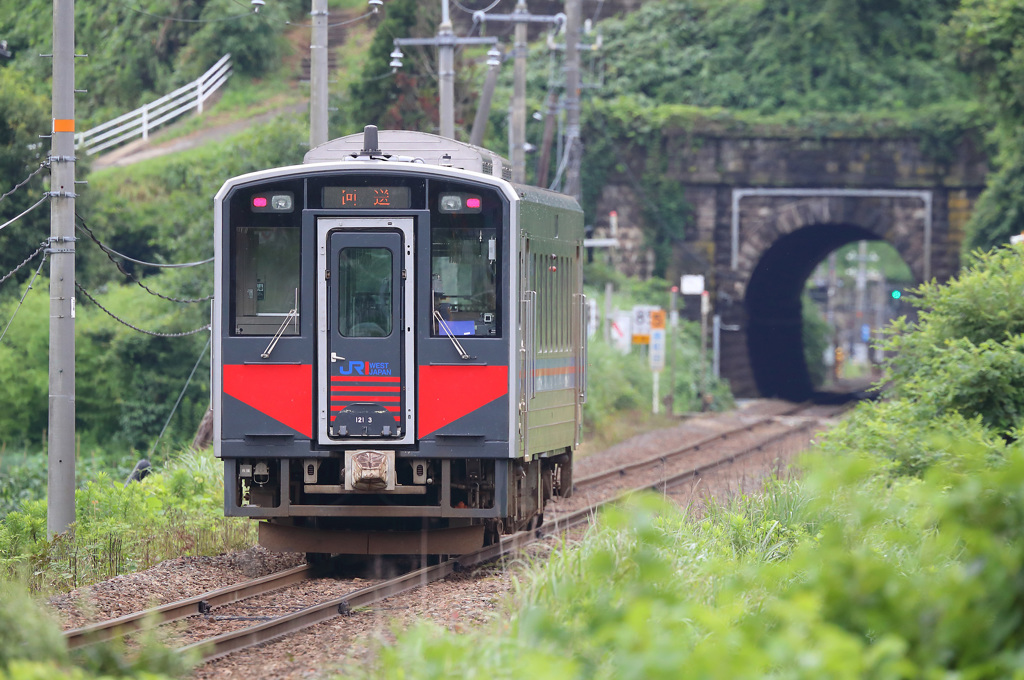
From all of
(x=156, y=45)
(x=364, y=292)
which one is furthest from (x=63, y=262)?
Answer: (x=156, y=45)

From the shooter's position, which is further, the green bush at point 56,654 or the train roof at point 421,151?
the train roof at point 421,151

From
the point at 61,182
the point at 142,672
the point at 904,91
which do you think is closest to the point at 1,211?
the point at 61,182

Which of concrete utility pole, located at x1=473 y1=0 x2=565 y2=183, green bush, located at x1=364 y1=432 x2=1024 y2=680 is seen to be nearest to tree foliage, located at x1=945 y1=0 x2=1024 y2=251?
concrete utility pole, located at x1=473 y1=0 x2=565 y2=183

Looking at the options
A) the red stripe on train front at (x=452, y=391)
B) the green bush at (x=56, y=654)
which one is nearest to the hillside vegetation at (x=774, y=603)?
the green bush at (x=56, y=654)

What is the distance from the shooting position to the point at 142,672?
18.3ft

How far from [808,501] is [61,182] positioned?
7.55 m

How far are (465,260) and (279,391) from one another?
1.77 metres

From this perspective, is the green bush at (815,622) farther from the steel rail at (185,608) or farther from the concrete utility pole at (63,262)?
the concrete utility pole at (63,262)

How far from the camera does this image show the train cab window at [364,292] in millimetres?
10656

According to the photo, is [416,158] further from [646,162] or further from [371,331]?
[646,162]

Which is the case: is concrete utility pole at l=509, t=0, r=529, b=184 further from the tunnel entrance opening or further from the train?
the train

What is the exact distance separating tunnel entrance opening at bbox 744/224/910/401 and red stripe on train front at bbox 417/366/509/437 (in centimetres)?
2896

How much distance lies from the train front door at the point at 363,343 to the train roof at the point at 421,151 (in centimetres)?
114

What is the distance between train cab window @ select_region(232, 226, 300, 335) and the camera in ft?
35.0
